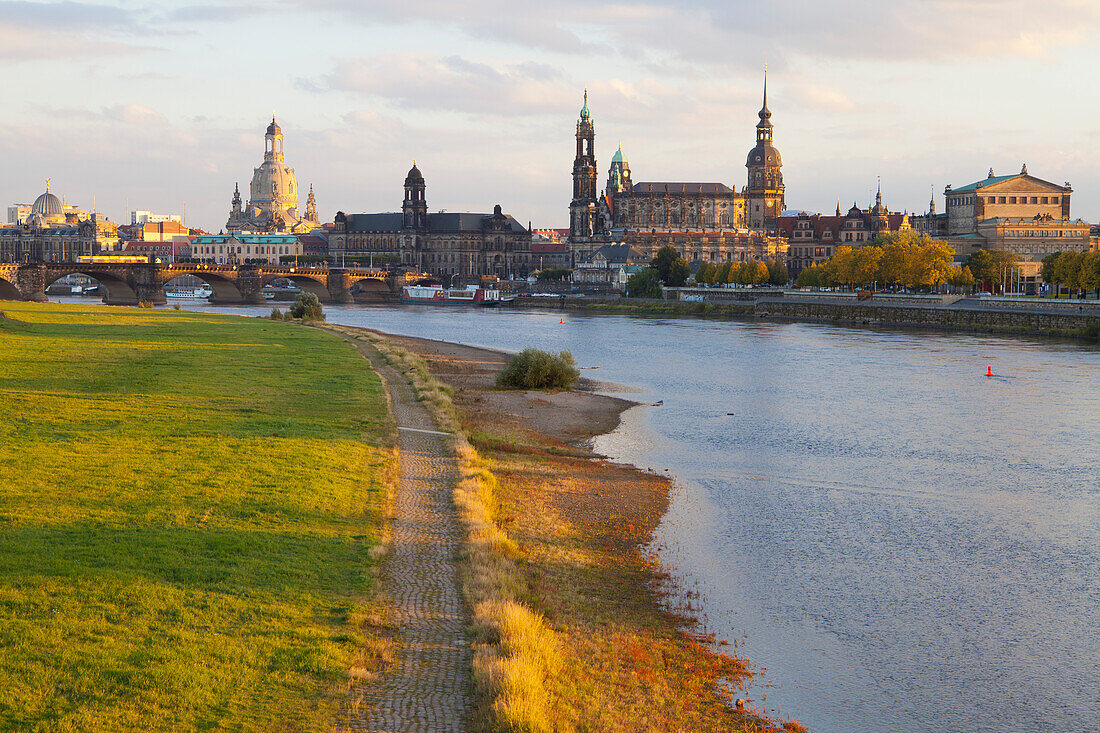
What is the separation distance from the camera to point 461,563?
12.7 meters

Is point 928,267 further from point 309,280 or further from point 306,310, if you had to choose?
point 309,280

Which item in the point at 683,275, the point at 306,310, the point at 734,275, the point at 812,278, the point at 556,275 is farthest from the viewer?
the point at 556,275

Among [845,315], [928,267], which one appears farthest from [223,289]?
[928,267]

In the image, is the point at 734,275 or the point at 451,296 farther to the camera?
the point at 451,296

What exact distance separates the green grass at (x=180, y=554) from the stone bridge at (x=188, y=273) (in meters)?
89.4

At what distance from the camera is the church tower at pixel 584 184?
174000mm

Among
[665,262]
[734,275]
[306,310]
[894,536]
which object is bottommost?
[894,536]

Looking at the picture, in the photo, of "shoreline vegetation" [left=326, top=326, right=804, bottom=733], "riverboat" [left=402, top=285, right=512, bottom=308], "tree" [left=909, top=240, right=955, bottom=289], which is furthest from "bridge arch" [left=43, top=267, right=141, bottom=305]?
"shoreline vegetation" [left=326, top=326, right=804, bottom=733]

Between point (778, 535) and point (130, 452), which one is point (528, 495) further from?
point (130, 452)

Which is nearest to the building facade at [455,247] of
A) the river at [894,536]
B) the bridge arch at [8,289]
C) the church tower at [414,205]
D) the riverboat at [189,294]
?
→ the church tower at [414,205]

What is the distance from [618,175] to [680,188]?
2089cm

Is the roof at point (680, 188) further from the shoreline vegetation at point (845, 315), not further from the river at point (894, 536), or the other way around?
the river at point (894, 536)

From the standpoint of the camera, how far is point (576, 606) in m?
13.0

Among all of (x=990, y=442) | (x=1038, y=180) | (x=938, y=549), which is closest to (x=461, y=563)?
(x=938, y=549)
